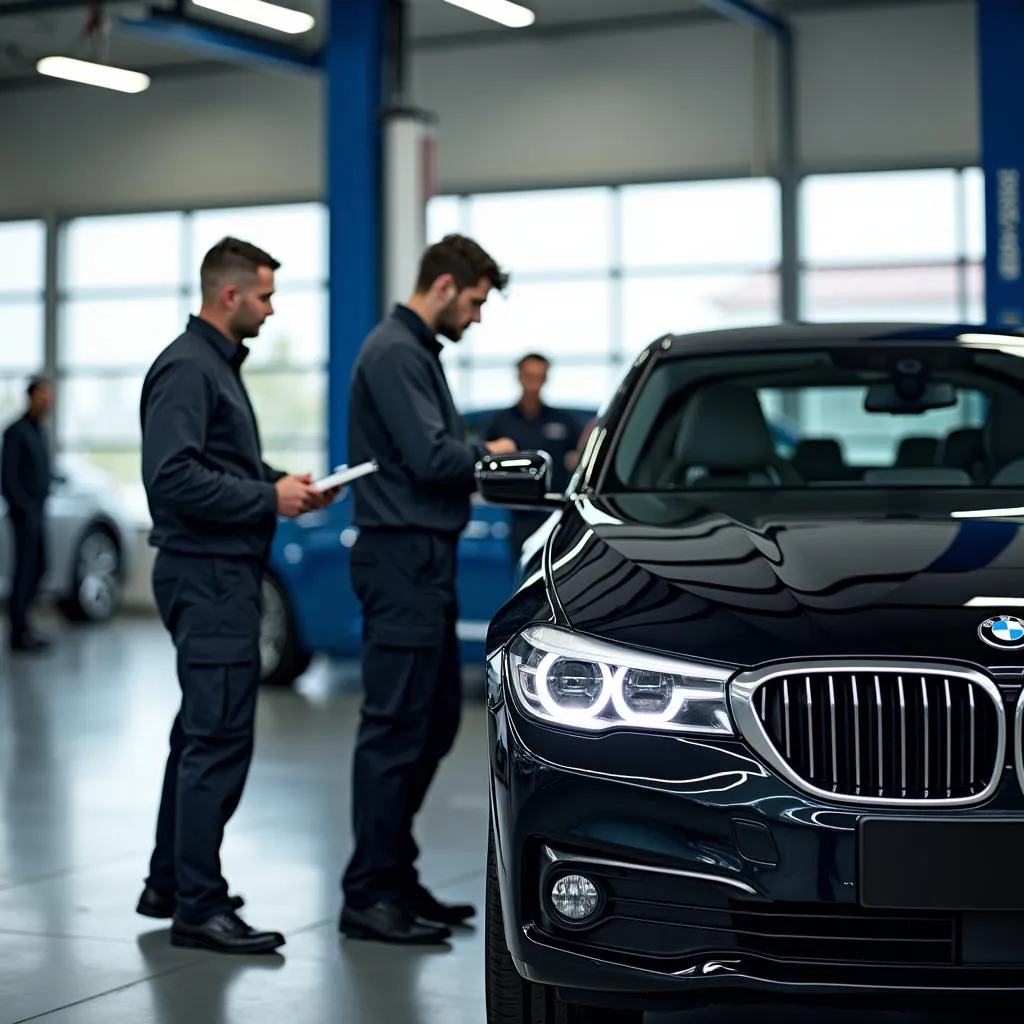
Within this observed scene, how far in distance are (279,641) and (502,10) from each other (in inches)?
207

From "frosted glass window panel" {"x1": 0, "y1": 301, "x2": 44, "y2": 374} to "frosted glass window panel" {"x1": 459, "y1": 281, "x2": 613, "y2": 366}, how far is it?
185 inches

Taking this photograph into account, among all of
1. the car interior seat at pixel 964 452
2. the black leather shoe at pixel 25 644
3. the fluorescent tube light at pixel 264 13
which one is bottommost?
the black leather shoe at pixel 25 644

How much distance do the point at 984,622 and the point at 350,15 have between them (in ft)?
36.6

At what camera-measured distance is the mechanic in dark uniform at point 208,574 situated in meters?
4.41

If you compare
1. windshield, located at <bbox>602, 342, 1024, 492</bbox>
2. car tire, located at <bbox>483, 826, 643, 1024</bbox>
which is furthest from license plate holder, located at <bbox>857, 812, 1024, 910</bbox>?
windshield, located at <bbox>602, 342, 1024, 492</bbox>

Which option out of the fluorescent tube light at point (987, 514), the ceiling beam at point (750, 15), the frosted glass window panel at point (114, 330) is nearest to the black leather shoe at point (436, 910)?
the fluorescent tube light at point (987, 514)

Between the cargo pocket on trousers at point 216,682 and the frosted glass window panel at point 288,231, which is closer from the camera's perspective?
the cargo pocket on trousers at point 216,682

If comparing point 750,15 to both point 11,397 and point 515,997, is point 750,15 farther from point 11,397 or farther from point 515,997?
point 515,997

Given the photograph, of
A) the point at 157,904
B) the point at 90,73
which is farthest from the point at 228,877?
the point at 90,73

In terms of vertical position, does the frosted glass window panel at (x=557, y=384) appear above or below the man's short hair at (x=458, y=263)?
above

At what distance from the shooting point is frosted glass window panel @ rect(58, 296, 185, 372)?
18172 mm

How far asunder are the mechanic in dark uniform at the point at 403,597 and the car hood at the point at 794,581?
101cm

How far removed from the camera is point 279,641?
999 cm

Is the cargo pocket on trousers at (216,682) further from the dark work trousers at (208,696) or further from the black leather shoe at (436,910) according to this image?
the black leather shoe at (436,910)
